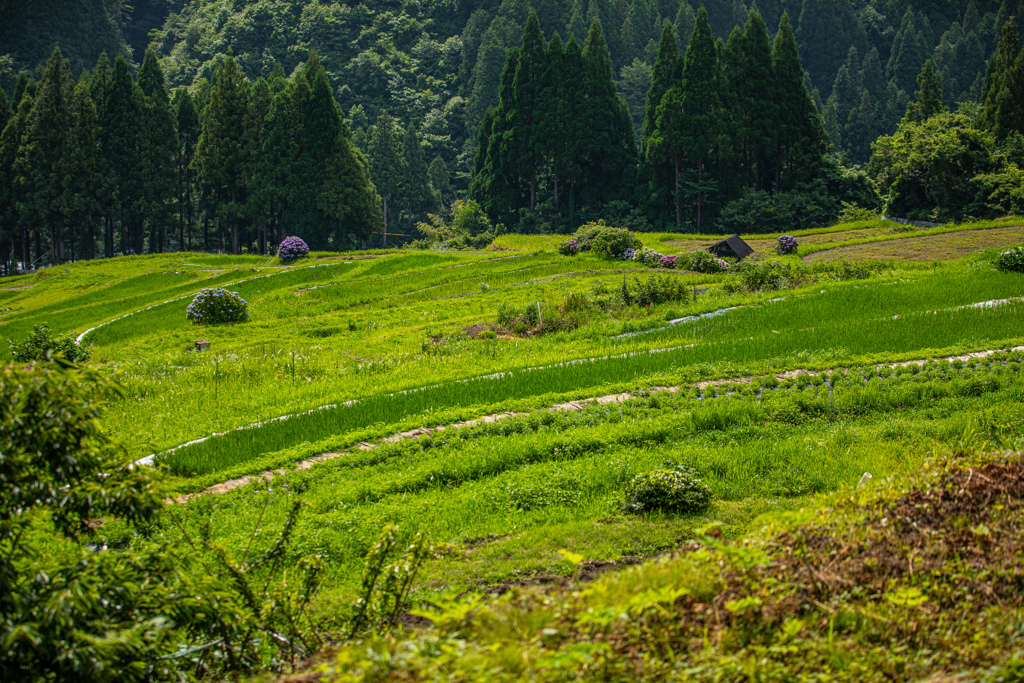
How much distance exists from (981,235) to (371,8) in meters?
83.1

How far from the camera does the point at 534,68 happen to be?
52031 millimetres

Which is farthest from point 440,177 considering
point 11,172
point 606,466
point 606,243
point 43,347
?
point 606,466

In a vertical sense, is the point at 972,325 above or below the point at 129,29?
below

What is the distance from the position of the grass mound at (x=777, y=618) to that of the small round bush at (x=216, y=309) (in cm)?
1976

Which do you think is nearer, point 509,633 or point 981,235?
point 509,633

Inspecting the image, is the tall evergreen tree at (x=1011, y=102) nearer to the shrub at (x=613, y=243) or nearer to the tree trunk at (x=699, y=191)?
the tree trunk at (x=699, y=191)

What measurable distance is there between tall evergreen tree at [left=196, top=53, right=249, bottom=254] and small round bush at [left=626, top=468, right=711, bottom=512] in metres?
48.7

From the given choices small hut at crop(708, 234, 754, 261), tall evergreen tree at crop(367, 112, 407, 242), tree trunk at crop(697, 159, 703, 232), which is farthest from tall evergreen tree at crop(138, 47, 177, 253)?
small hut at crop(708, 234, 754, 261)

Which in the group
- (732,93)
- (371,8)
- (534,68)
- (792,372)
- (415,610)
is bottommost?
(792,372)

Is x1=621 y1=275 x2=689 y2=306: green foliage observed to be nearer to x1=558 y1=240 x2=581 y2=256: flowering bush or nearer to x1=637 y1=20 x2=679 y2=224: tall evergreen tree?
x1=558 y1=240 x2=581 y2=256: flowering bush

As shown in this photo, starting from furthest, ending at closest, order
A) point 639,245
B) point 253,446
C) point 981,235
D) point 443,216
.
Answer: point 443,216, point 639,245, point 981,235, point 253,446

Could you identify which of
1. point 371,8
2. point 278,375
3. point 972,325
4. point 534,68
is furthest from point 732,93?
point 371,8

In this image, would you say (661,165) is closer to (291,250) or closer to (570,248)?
(570,248)

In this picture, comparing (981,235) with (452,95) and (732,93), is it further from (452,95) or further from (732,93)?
(452,95)
